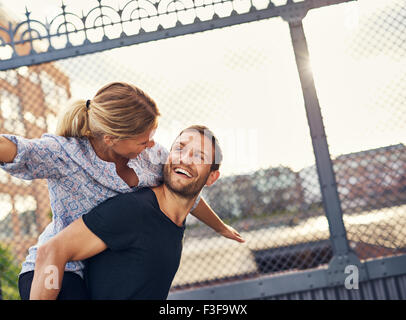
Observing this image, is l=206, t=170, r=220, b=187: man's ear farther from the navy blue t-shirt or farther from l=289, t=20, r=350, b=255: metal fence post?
l=289, t=20, r=350, b=255: metal fence post

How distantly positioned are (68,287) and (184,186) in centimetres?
74

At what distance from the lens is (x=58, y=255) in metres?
1.86

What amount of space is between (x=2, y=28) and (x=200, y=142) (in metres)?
2.15

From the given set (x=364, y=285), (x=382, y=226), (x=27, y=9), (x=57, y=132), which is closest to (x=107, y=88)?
(x=57, y=132)

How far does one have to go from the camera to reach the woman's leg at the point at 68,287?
196 centimetres

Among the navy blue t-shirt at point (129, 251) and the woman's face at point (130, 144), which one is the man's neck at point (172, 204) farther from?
the woman's face at point (130, 144)

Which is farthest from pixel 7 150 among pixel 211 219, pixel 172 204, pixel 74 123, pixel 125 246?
pixel 211 219

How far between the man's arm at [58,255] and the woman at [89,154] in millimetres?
116

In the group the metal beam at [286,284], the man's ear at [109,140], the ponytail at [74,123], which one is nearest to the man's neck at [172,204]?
the man's ear at [109,140]

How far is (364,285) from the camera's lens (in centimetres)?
340

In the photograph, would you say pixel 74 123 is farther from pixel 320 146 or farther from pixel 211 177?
pixel 320 146

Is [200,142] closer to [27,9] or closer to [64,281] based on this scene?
[64,281]

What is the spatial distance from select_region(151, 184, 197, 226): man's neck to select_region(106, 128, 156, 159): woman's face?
0.23 meters

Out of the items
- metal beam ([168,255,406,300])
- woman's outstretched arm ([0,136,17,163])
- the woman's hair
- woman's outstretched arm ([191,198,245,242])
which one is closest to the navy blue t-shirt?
the woman's hair
